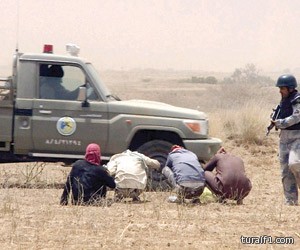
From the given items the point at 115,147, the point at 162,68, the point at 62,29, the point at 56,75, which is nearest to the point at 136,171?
the point at 115,147

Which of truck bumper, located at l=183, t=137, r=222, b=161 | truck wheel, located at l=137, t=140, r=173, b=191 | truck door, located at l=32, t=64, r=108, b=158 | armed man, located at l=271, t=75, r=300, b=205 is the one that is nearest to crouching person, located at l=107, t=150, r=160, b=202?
truck wheel, located at l=137, t=140, r=173, b=191

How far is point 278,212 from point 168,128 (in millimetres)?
3087

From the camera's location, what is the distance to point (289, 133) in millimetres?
10891

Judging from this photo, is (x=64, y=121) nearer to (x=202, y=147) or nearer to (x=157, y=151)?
(x=157, y=151)

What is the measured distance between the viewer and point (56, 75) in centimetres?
1259

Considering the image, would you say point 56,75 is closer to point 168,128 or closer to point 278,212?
point 168,128

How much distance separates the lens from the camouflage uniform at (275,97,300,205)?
1068cm

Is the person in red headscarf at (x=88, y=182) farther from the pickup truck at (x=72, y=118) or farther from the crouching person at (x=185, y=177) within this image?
the pickup truck at (x=72, y=118)

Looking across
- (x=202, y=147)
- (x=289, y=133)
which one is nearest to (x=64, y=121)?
(x=202, y=147)

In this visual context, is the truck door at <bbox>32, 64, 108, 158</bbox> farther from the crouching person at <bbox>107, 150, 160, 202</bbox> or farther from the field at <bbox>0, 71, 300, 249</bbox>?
the crouching person at <bbox>107, 150, 160, 202</bbox>

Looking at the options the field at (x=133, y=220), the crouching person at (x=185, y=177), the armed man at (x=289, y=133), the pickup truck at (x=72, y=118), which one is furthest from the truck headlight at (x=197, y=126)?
the armed man at (x=289, y=133)

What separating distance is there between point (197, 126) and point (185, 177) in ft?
6.49

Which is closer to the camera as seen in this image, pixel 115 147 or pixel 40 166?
pixel 115 147

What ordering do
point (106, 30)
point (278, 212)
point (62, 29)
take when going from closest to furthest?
point (278, 212)
point (62, 29)
point (106, 30)
